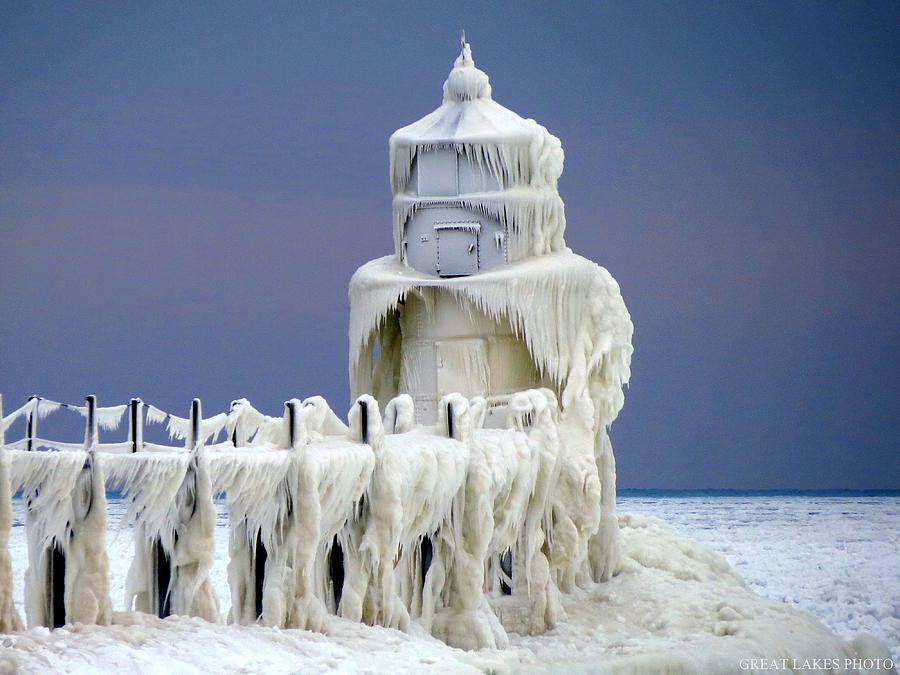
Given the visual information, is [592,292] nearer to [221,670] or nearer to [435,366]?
[435,366]

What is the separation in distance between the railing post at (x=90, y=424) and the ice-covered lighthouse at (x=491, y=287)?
414 inches

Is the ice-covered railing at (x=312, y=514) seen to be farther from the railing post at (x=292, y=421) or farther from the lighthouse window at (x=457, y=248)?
the lighthouse window at (x=457, y=248)

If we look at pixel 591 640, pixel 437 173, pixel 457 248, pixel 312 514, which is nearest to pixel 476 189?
pixel 437 173

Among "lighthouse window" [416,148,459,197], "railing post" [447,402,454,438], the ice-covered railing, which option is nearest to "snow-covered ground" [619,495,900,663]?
the ice-covered railing

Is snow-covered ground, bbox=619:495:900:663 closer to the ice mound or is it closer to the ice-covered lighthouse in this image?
the ice mound

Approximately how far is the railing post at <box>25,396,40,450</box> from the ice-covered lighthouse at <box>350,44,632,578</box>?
9540 mm

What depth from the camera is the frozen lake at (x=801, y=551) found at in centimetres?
3859

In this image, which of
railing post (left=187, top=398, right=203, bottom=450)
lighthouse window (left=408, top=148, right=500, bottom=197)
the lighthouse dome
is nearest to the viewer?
railing post (left=187, top=398, right=203, bottom=450)

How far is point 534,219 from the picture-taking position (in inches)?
1110

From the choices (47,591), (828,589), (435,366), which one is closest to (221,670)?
(47,591)

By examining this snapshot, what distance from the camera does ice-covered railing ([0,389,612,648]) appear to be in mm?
17734

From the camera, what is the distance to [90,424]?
1781cm

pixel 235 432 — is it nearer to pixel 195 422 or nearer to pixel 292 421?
pixel 292 421

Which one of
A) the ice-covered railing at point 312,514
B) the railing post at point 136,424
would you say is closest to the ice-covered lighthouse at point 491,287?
the ice-covered railing at point 312,514
